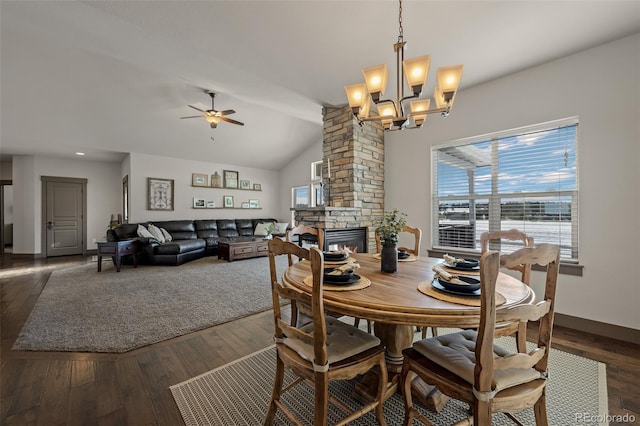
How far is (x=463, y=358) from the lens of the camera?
1.18 meters

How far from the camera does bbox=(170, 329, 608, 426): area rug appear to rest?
1.49 m

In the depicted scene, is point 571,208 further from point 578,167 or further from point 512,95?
point 512,95

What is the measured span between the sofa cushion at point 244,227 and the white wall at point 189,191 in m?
0.42

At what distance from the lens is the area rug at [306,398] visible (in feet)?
4.88

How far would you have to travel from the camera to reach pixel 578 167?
2.58 metres

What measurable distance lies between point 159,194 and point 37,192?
2.94 metres

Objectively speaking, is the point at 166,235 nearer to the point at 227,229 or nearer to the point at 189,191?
the point at 189,191

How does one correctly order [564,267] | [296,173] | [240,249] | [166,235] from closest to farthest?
[564,267], [240,249], [166,235], [296,173]

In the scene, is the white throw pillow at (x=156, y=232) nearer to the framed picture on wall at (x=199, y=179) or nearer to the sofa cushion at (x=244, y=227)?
the framed picture on wall at (x=199, y=179)

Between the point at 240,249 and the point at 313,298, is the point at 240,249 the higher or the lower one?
the lower one

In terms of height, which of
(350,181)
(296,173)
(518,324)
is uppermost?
(296,173)

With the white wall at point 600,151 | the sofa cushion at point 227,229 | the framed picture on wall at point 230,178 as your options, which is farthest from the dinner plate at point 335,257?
the framed picture on wall at point 230,178

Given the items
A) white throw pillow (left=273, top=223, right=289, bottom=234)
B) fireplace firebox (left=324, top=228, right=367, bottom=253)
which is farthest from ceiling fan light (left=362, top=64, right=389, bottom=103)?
white throw pillow (left=273, top=223, right=289, bottom=234)

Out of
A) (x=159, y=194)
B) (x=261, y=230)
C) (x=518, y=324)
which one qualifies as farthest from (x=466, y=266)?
(x=159, y=194)
